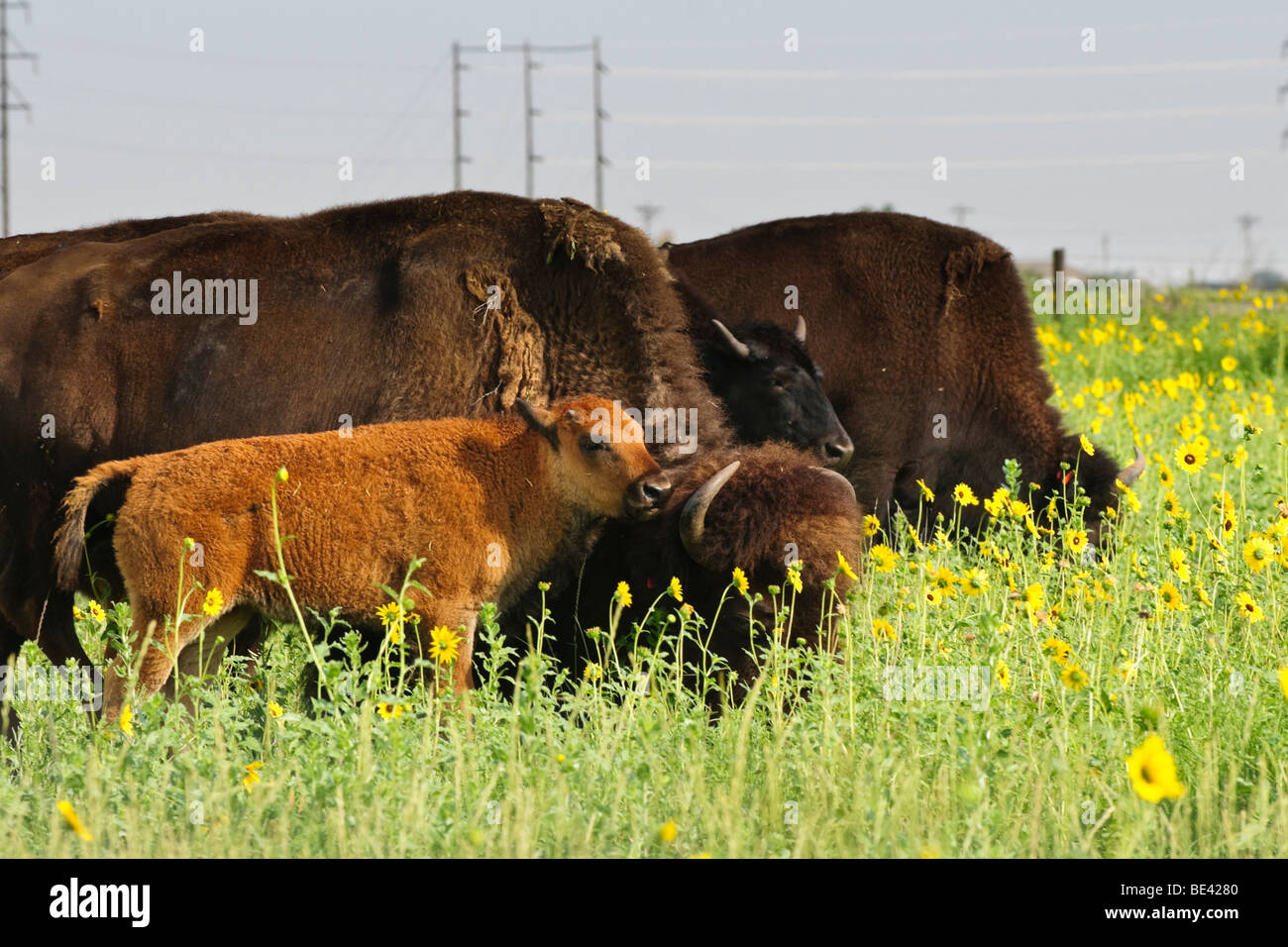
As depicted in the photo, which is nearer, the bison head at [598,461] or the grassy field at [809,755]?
the grassy field at [809,755]

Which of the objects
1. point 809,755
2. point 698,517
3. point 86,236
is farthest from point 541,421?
point 86,236

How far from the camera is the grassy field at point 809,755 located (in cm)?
360

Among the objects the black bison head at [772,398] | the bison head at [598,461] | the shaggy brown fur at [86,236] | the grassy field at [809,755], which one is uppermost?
the shaggy brown fur at [86,236]

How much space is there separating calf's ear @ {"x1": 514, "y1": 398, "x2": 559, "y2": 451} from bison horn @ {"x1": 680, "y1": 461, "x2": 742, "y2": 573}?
530 mm

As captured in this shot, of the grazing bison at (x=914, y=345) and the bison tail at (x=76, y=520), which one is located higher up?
the grazing bison at (x=914, y=345)

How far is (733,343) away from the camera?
7.48 meters

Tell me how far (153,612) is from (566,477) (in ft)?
4.81

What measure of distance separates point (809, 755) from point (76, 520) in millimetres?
2682

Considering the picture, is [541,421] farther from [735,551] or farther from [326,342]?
[326,342]

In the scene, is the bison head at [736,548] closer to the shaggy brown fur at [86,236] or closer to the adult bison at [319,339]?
the adult bison at [319,339]

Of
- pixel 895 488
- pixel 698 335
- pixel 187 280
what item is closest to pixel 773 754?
pixel 698 335

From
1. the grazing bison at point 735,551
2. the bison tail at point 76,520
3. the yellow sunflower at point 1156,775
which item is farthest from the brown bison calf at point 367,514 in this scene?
the yellow sunflower at point 1156,775

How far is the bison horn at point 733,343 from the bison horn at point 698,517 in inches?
74.4

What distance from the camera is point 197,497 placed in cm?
496
